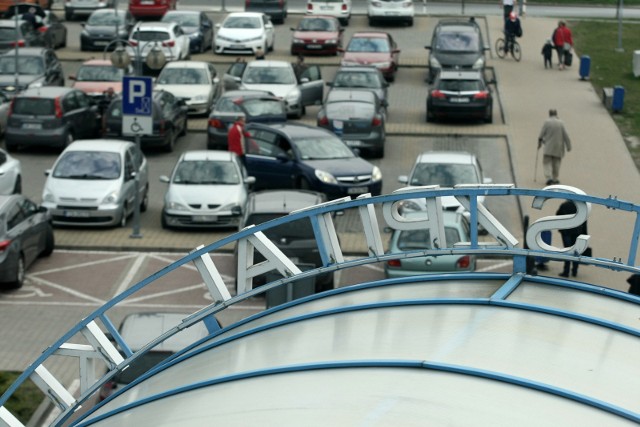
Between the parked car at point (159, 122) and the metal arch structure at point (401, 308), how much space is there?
2255 cm

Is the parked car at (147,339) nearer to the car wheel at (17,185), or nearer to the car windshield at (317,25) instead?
the car wheel at (17,185)

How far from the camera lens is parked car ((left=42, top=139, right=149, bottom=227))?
28.4 metres

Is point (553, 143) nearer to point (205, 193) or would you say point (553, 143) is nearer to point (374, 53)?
point (205, 193)

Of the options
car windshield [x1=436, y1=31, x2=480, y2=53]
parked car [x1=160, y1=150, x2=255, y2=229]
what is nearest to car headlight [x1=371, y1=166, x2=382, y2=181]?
parked car [x1=160, y1=150, x2=255, y2=229]

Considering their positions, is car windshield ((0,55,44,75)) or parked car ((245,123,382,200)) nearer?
parked car ((245,123,382,200))

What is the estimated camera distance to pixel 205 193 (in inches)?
1121

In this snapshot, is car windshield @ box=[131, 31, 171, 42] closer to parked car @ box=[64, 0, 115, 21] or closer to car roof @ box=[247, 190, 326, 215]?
parked car @ box=[64, 0, 115, 21]

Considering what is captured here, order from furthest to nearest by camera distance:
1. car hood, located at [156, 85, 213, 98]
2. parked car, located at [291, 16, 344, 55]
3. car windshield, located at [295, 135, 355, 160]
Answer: parked car, located at [291, 16, 344, 55], car hood, located at [156, 85, 213, 98], car windshield, located at [295, 135, 355, 160]

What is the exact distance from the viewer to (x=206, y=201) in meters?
28.3

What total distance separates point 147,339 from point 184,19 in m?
32.7

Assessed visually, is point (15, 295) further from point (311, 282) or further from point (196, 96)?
point (196, 96)

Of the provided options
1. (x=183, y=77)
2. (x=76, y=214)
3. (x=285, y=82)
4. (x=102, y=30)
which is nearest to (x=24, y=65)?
(x=183, y=77)

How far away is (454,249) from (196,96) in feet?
92.4

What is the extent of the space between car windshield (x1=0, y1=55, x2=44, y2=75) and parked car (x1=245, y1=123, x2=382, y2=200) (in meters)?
10.6
